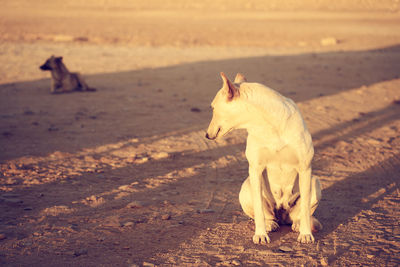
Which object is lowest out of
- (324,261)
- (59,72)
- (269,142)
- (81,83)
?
(324,261)

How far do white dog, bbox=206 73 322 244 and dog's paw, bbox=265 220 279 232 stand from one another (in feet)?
0.08

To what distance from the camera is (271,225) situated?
487 centimetres

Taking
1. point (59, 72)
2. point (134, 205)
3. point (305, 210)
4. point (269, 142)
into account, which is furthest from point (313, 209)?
point (59, 72)

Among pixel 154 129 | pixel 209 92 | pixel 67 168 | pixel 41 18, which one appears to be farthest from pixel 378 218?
pixel 41 18

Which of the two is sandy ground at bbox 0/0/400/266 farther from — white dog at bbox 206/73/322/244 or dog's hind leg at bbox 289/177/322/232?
white dog at bbox 206/73/322/244

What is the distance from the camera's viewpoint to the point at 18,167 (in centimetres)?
687

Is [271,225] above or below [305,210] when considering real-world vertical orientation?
below

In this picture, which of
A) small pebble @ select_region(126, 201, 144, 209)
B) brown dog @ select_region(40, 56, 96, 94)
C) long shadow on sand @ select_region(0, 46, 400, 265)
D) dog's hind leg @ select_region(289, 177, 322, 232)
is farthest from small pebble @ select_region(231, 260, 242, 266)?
brown dog @ select_region(40, 56, 96, 94)

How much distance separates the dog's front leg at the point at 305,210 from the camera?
447cm

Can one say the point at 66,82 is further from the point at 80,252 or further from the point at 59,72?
the point at 80,252

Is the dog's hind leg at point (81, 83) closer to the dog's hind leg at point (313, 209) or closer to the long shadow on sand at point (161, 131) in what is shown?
the long shadow on sand at point (161, 131)

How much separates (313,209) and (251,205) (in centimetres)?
62

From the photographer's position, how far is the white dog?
4199 millimetres

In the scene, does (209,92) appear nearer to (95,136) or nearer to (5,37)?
(95,136)
